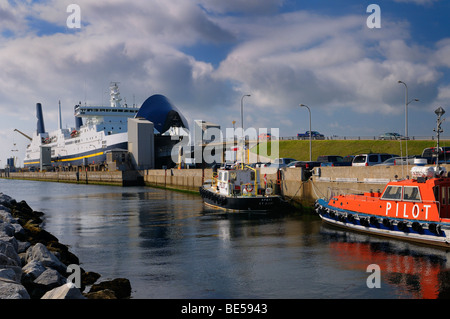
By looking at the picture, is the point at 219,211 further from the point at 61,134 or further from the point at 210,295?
the point at 61,134

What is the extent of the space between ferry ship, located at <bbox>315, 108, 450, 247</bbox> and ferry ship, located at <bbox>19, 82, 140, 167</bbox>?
237 ft

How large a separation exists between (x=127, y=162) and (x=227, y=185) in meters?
55.2

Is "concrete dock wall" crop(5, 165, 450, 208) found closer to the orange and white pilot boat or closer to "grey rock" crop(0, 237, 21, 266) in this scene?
the orange and white pilot boat

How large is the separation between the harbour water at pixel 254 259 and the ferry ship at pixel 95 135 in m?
65.6

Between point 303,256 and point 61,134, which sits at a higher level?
point 61,134

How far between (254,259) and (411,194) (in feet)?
23.6

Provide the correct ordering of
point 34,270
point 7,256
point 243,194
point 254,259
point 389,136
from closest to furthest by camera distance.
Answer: point 34,270
point 7,256
point 254,259
point 243,194
point 389,136

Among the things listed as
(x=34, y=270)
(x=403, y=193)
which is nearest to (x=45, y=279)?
(x=34, y=270)

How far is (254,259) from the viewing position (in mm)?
15969

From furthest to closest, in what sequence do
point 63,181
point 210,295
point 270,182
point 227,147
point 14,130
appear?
point 14,130
point 63,181
point 227,147
point 270,182
point 210,295

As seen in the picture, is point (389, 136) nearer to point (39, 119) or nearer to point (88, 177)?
point (88, 177)

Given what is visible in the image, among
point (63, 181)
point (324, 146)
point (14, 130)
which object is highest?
point (14, 130)

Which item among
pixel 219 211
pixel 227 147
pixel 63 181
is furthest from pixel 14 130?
pixel 219 211

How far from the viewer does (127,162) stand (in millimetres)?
82688
